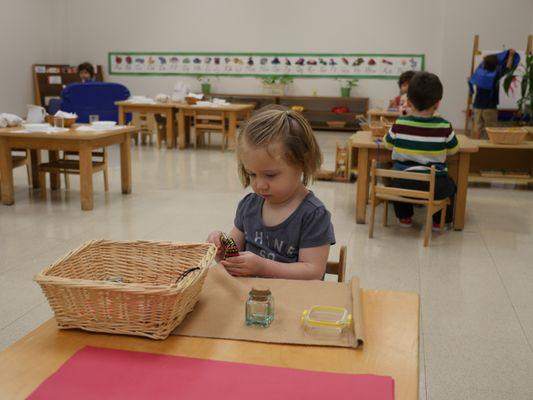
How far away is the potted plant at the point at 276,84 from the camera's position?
11.9m

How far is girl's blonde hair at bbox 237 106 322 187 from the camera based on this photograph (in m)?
1.52

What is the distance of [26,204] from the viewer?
516 cm

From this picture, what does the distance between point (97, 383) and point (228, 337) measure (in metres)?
0.26

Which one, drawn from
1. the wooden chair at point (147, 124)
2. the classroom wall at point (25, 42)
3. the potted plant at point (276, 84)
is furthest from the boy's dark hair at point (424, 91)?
the classroom wall at point (25, 42)

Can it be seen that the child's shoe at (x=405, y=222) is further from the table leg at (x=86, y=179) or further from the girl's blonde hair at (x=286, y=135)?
the girl's blonde hair at (x=286, y=135)

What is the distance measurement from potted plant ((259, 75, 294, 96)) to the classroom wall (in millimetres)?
4832

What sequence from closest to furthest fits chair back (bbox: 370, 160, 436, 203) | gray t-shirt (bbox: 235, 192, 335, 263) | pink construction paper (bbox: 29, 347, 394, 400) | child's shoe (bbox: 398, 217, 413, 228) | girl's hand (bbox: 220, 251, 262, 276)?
pink construction paper (bbox: 29, 347, 394, 400) < girl's hand (bbox: 220, 251, 262, 276) < gray t-shirt (bbox: 235, 192, 335, 263) < chair back (bbox: 370, 160, 436, 203) < child's shoe (bbox: 398, 217, 413, 228)

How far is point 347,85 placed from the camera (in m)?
11.8

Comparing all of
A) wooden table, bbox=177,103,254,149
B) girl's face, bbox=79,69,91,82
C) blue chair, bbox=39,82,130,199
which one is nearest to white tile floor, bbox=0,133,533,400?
wooden table, bbox=177,103,254,149

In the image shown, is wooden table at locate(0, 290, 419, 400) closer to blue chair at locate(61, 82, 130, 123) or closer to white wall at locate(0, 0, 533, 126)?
blue chair at locate(61, 82, 130, 123)

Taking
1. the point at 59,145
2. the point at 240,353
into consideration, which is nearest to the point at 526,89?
the point at 59,145

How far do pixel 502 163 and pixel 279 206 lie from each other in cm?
543

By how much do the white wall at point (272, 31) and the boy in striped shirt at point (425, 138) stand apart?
23.5ft

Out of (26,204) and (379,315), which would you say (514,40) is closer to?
(26,204)
